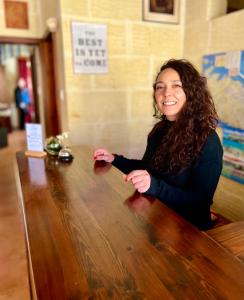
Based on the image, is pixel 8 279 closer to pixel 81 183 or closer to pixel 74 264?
pixel 81 183

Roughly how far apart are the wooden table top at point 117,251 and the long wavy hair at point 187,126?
26 centimetres

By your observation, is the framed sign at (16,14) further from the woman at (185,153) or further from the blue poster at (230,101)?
the woman at (185,153)

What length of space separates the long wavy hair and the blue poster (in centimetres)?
92

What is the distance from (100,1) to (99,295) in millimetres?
2399

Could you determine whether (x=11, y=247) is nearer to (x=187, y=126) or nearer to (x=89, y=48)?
(x=187, y=126)

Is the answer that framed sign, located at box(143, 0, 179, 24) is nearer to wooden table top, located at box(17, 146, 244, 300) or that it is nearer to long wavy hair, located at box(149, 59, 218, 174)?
long wavy hair, located at box(149, 59, 218, 174)

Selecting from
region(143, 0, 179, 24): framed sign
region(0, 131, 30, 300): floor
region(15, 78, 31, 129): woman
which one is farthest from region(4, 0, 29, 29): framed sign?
region(15, 78, 31, 129): woman

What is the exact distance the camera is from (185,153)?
46.8 inches

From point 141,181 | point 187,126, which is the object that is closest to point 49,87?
point 187,126

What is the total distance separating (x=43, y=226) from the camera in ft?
2.76

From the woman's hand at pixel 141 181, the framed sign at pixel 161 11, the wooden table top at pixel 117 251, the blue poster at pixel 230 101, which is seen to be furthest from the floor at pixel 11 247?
the framed sign at pixel 161 11

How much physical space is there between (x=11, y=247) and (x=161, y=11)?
98.0 inches

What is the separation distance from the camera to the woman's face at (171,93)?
4.25 ft

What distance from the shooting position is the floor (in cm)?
157
